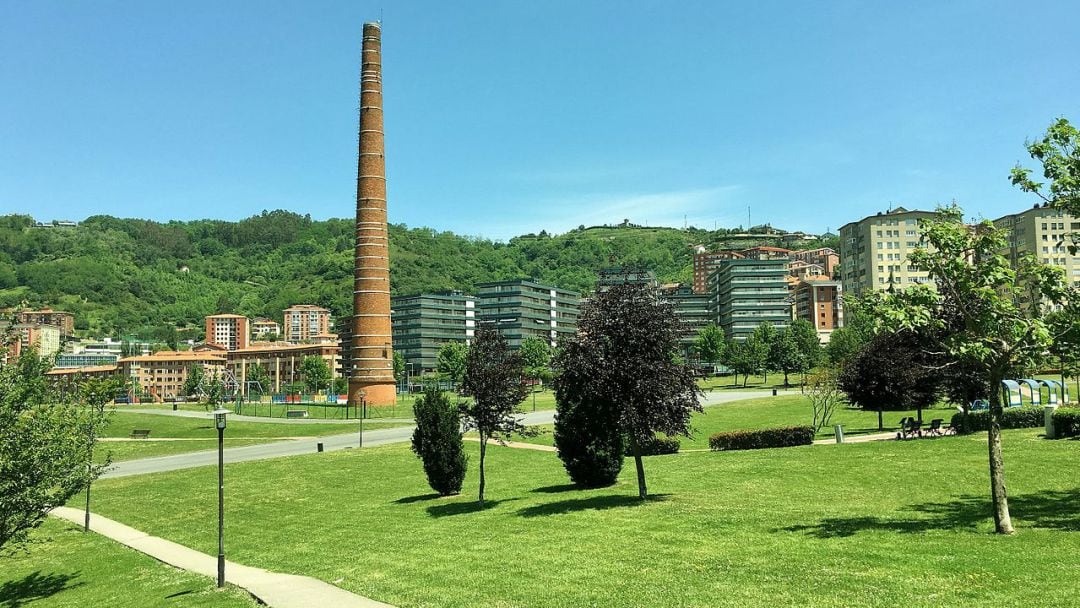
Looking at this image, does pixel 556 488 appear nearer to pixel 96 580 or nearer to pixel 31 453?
pixel 96 580

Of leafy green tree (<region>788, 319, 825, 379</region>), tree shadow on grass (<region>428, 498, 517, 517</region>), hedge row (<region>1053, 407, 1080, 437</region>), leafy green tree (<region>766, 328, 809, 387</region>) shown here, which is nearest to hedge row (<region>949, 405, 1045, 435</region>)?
hedge row (<region>1053, 407, 1080, 437</region>)

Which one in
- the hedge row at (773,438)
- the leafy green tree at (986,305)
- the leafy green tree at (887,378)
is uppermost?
the leafy green tree at (986,305)

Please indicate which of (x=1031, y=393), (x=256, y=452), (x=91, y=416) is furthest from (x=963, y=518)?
(x=256, y=452)

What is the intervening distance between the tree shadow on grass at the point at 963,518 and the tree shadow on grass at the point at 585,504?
5.81 m

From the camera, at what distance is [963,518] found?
17.3 meters

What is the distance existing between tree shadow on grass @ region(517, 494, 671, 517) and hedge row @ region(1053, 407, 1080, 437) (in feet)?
55.9

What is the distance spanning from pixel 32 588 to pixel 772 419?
146 feet

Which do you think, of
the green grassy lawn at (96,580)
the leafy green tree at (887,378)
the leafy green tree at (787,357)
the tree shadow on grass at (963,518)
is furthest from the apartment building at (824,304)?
the green grassy lawn at (96,580)

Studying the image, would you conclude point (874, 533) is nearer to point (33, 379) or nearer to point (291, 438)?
point (33, 379)

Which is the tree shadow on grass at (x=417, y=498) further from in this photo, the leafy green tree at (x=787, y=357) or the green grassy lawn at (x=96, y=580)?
the leafy green tree at (x=787, y=357)

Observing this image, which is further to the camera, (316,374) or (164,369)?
(164,369)

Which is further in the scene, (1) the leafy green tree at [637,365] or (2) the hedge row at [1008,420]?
(2) the hedge row at [1008,420]

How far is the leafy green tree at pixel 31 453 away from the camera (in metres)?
20.2

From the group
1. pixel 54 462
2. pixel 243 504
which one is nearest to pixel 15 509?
pixel 54 462
